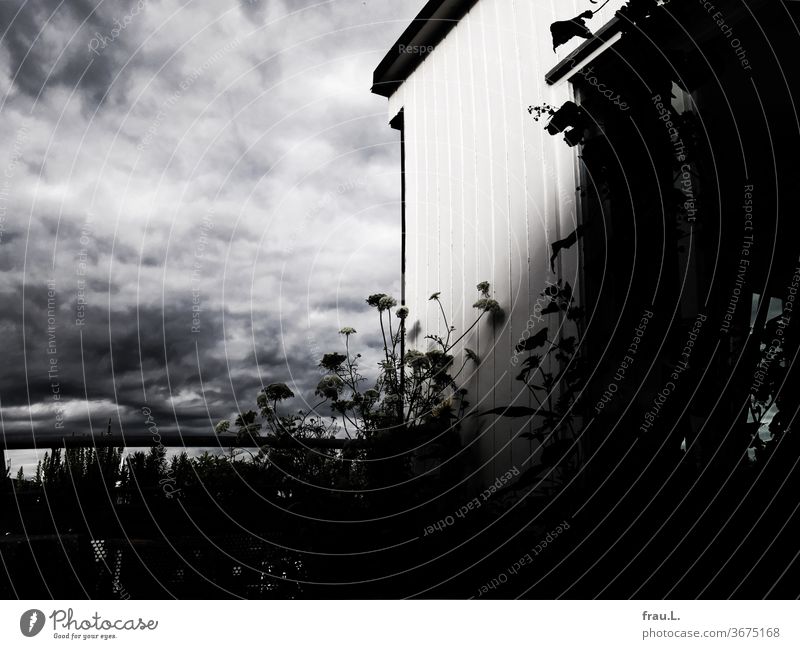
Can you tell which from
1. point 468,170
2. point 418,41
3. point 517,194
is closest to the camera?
point 517,194

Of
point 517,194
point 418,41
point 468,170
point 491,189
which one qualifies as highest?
point 418,41

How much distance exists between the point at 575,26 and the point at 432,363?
1.39 meters

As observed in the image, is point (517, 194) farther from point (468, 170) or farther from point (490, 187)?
point (468, 170)

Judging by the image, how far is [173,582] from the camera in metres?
1.50

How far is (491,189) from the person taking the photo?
2.69m

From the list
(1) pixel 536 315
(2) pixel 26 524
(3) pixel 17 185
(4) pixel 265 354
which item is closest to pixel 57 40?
(3) pixel 17 185
